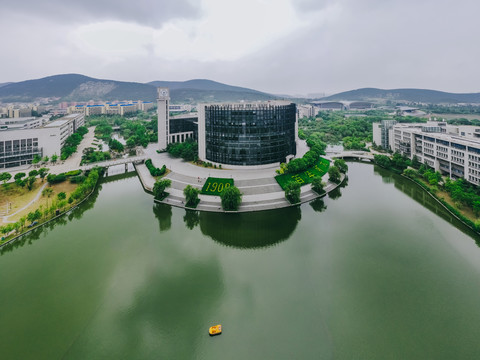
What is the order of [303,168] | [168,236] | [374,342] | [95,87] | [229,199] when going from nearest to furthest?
1. [374,342]
2. [168,236]
3. [229,199]
4. [303,168]
5. [95,87]

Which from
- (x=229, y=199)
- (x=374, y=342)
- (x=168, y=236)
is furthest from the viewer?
(x=229, y=199)

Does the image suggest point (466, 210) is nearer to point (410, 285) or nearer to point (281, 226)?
point (410, 285)

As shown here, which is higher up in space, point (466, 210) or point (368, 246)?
point (466, 210)

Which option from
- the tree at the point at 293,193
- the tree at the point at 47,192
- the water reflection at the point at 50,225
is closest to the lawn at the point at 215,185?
the tree at the point at 293,193

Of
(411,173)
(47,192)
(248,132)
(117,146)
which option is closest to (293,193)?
(248,132)

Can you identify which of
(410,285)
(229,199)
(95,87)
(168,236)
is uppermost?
(95,87)

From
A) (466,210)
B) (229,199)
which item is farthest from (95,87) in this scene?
(466,210)

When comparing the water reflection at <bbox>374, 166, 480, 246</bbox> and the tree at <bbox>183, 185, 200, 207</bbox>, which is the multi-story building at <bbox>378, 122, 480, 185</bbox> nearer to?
the water reflection at <bbox>374, 166, 480, 246</bbox>
